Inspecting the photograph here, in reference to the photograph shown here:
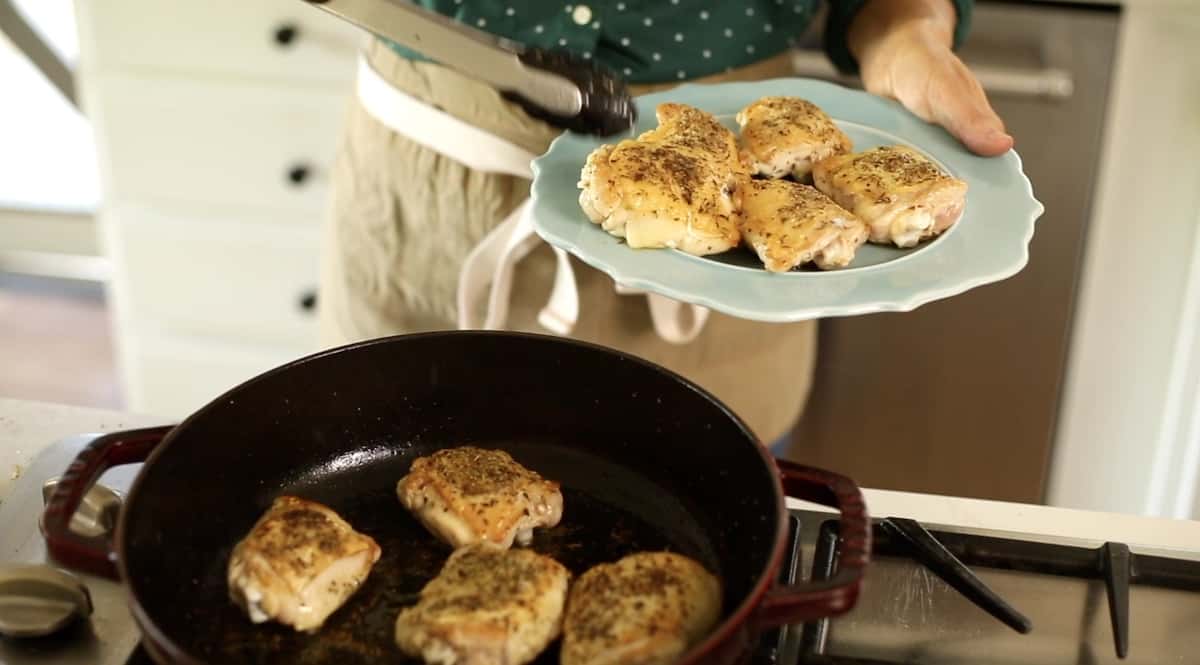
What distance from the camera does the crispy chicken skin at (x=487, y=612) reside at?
0.54 metres

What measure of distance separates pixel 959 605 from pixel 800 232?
0.23 metres

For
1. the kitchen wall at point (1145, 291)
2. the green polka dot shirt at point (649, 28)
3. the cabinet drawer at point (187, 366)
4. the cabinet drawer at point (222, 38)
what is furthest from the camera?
the cabinet drawer at point (187, 366)

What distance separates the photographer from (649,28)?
1.00m

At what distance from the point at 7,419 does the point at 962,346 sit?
1.11 m

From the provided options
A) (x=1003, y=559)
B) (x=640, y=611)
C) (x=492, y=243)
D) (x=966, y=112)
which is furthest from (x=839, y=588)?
(x=492, y=243)

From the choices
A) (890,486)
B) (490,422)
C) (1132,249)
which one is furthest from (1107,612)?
(890,486)

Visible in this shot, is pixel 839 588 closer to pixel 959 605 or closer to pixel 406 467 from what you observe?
pixel 959 605

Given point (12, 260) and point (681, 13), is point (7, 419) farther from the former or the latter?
point (12, 260)

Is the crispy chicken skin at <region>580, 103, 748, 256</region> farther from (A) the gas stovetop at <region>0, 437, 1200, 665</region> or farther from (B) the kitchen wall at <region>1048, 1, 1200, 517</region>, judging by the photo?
(B) the kitchen wall at <region>1048, 1, 1200, 517</region>

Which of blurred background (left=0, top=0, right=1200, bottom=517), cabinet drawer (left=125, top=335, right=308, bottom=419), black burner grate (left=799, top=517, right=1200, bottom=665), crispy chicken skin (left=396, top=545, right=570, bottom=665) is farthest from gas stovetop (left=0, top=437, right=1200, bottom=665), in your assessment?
cabinet drawer (left=125, top=335, right=308, bottom=419)

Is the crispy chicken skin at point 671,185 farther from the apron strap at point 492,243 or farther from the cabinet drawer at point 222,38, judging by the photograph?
the cabinet drawer at point 222,38

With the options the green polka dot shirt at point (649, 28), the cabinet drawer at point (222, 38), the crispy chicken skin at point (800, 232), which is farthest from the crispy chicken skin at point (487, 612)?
the cabinet drawer at point (222, 38)

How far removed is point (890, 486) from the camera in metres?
1.63

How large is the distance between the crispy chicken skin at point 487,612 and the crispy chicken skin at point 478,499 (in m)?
0.03
